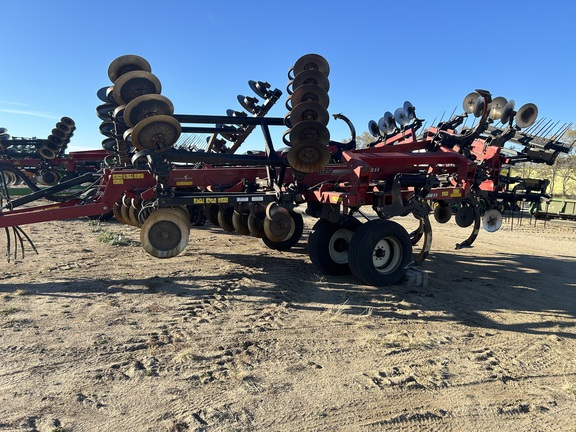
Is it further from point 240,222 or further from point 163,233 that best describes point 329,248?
point 163,233

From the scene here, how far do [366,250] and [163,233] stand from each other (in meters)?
2.70

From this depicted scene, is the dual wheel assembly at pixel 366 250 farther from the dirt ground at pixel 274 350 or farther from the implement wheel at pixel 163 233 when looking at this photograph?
the implement wheel at pixel 163 233

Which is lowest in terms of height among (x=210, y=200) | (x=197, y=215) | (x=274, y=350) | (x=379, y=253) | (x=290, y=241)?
(x=274, y=350)

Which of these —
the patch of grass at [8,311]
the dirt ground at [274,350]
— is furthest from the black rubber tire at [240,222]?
the patch of grass at [8,311]

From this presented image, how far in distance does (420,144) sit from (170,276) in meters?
5.11

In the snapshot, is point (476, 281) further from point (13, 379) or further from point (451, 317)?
point (13, 379)

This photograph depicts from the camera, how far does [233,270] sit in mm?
6727

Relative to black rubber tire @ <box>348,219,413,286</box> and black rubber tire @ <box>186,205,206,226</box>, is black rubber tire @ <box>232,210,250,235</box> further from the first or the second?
black rubber tire @ <box>186,205,206,226</box>

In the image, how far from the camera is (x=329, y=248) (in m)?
6.66

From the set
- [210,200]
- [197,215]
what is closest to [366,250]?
[210,200]

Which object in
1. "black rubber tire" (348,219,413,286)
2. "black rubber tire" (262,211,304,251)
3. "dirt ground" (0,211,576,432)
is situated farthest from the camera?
"black rubber tire" (262,211,304,251)

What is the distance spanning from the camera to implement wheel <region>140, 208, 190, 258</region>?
A: 5.27 metres

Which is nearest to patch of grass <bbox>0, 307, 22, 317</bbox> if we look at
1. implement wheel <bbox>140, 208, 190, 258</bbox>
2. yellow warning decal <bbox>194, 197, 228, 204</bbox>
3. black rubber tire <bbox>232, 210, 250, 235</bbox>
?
implement wheel <bbox>140, 208, 190, 258</bbox>

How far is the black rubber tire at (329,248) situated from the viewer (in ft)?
21.6
